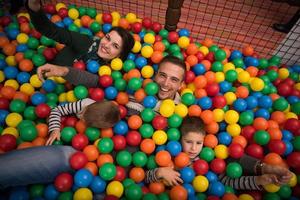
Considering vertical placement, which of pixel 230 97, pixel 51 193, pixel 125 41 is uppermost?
pixel 125 41

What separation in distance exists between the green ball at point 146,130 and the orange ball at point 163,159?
14cm

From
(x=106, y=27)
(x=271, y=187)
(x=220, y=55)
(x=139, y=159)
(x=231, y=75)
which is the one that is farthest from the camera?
(x=106, y=27)

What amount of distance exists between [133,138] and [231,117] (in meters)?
0.60

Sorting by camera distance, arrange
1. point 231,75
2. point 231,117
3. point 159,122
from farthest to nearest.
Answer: point 231,75 < point 231,117 < point 159,122

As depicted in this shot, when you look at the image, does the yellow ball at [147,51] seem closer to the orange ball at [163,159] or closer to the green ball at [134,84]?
the green ball at [134,84]

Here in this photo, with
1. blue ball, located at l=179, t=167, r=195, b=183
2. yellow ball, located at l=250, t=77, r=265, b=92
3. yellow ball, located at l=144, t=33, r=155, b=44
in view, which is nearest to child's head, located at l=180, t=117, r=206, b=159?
blue ball, located at l=179, t=167, r=195, b=183

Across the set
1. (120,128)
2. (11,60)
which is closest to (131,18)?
(11,60)

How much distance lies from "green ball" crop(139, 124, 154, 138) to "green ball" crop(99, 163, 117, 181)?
0.27 metres

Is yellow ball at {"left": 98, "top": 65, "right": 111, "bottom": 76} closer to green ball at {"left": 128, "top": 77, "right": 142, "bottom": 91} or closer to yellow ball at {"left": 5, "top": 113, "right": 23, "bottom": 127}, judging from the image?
green ball at {"left": 128, "top": 77, "right": 142, "bottom": 91}

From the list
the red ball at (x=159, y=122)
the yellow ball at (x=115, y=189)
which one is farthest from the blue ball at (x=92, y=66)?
the yellow ball at (x=115, y=189)

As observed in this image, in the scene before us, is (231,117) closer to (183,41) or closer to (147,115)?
(147,115)

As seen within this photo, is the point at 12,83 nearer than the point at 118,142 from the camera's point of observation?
No

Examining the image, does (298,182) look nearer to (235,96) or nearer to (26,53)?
(235,96)

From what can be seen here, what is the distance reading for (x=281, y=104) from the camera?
178 cm
